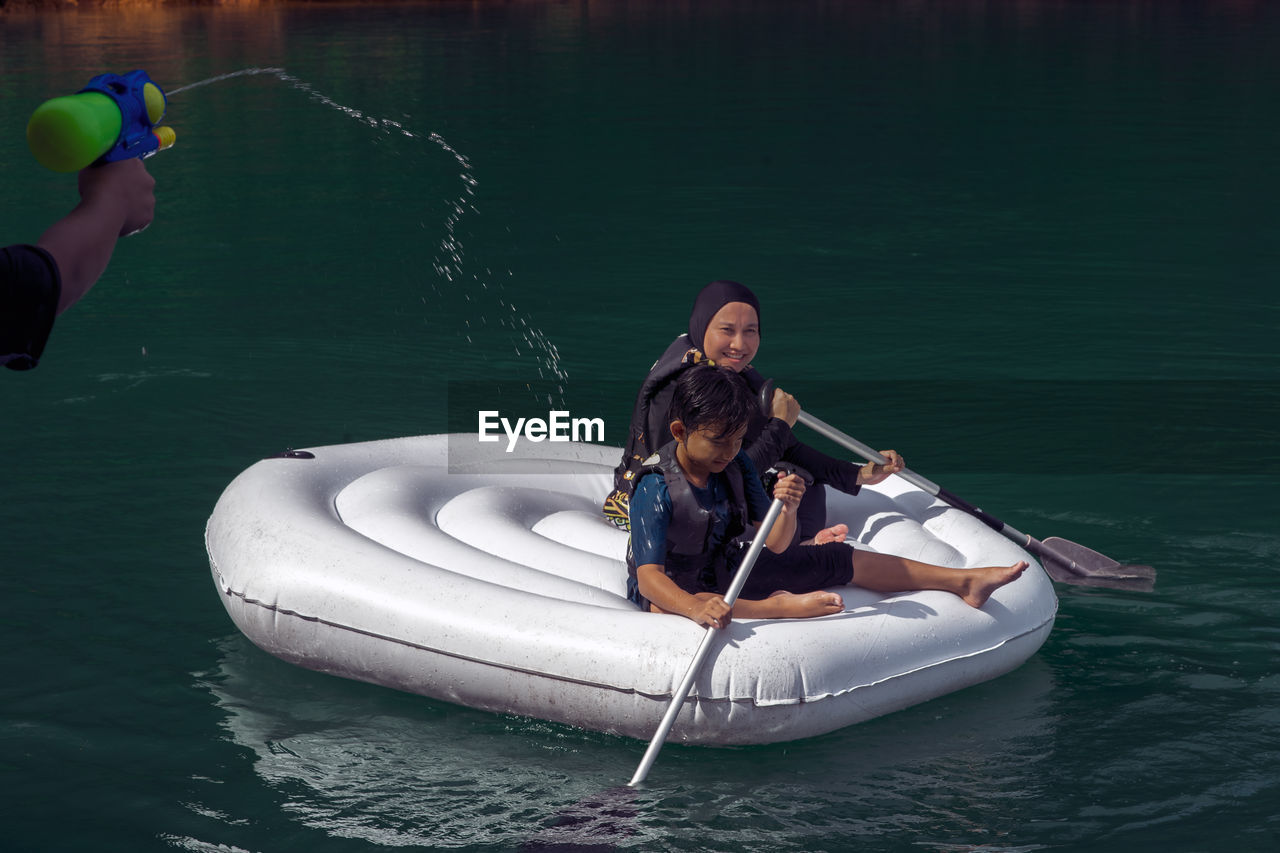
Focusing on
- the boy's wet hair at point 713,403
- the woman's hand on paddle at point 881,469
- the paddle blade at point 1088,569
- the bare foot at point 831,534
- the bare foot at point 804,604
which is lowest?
the paddle blade at point 1088,569

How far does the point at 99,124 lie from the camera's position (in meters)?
2.14

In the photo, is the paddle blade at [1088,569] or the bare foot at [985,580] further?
the paddle blade at [1088,569]

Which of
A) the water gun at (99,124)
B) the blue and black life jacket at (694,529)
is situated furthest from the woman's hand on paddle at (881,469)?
the water gun at (99,124)

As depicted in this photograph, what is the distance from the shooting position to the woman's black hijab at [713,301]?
475cm

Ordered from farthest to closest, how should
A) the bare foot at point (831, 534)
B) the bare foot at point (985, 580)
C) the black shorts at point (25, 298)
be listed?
the bare foot at point (831, 534)
the bare foot at point (985, 580)
the black shorts at point (25, 298)

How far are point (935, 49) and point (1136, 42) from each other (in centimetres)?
396

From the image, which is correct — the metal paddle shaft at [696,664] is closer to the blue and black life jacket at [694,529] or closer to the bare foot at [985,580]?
the blue and black life jacket at [694,529]

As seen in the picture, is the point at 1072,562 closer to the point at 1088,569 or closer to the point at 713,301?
the point at 1088,569

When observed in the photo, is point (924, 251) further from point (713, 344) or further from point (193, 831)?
point (193, 831)

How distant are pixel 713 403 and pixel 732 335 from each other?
2.79 feet

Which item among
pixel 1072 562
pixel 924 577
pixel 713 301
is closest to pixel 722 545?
pixel 924 577

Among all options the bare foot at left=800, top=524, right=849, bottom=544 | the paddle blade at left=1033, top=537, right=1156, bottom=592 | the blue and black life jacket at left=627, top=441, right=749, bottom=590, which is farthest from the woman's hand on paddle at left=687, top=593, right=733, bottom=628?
the paddle blade at left=1033, top=537, right=1156, bottom=592

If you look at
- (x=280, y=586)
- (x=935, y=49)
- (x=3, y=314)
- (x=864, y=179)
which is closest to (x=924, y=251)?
(x=864, y=179)

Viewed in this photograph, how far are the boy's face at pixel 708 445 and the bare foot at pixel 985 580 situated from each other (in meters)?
0.87
